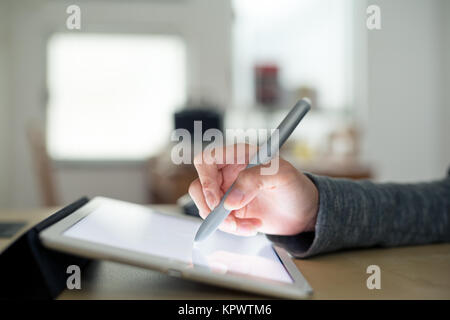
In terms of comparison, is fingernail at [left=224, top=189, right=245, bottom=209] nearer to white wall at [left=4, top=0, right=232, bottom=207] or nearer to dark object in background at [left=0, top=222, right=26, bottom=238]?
dark object in background at [left=0, top=222, right=26, bottom=238]

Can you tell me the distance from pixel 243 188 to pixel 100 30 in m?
2.50

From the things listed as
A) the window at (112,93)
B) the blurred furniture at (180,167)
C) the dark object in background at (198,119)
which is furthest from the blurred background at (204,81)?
the dark object in background at (198,119)

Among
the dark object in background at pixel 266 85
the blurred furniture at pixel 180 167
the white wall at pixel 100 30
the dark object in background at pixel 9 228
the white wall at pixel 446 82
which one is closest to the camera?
the dark object in background at pixel 9 228

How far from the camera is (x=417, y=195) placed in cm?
46

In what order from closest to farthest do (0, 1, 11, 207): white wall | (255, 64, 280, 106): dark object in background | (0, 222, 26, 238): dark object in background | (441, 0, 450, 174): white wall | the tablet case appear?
1. the tablet case
2. (0, 222, 26, 238): dark object in background
3. (0, 1, 11, 207): white wall
4. (255, 64, 280, 106): dark object in background
5. (441, 0, 450, 174): white wall

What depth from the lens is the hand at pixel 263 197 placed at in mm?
361

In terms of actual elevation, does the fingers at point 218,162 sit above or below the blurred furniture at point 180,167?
above

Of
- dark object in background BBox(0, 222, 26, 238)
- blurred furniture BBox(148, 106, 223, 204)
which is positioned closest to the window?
blurred furniture BBox(148, 106, 223, 204)

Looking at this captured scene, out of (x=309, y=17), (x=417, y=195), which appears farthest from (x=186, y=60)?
(x=417, y=195)

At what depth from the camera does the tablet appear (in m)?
0.25

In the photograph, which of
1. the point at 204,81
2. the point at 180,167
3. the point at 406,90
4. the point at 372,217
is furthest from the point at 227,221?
the point at 406,90

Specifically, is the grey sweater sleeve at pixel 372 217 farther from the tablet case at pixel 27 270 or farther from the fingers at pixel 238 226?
the tablet case at pixel 27 270

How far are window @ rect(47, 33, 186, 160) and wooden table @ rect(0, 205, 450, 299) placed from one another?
219 cm

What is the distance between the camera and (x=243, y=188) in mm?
309
